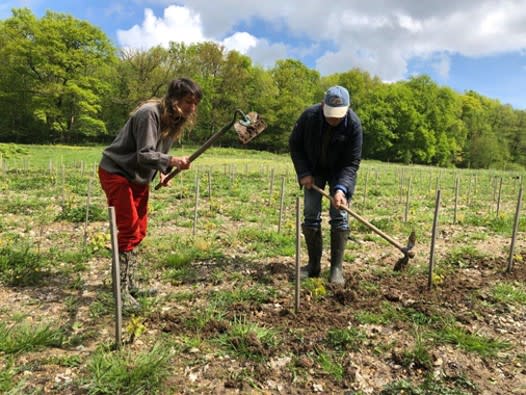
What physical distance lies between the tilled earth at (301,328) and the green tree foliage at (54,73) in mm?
37010

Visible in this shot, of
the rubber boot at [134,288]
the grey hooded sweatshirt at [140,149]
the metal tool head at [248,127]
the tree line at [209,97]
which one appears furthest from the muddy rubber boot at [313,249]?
the tree line at [209,97]

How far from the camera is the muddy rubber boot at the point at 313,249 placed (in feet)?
14.8

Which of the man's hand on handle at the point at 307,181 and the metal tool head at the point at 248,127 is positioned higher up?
the metal tool head at the point at 248,127

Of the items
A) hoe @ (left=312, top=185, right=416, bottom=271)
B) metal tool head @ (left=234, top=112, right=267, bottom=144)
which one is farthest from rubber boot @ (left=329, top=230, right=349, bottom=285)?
metal tool head @ (left=234, top=112, right=267, bottom=144)

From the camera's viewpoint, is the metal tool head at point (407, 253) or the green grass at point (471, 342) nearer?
the green grass at point (471, 342)

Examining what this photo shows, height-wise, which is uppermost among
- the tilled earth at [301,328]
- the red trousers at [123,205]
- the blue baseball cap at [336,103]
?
the blue baseball cap at [336,103]

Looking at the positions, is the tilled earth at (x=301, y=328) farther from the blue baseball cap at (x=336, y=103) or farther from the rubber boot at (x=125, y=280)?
the blue baseball cap at (x=336, y=103)

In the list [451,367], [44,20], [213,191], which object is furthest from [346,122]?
[44,20]

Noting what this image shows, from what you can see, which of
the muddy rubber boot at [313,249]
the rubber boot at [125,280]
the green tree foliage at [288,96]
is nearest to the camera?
the rubber boot at [125,280]

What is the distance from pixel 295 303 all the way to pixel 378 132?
47913 mm

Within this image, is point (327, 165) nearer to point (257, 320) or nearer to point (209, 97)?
point (257, 320)

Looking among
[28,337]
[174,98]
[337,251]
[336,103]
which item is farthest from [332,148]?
[28,337]

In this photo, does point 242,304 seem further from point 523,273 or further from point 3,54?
point 3,54

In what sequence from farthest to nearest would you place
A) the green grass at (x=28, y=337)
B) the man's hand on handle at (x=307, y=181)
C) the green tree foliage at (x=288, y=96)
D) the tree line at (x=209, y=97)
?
the green tree foliage at (x=288, y=96), the tree line at (x=209, y=97), the man's hand on handle at (x=307, y=181), the green grass at (x=28, y=337)
